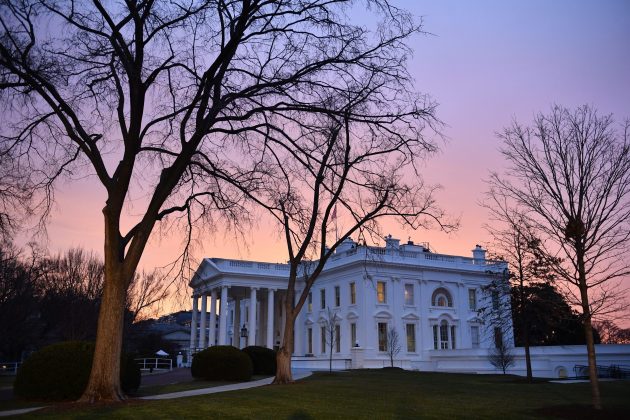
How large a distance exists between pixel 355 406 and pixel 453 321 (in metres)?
43.2

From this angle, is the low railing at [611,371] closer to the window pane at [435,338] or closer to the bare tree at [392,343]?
the bare tree at [392,343]

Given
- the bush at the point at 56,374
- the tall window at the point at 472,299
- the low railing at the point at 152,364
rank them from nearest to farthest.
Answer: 1. the bush at the point at 56,374
2. the low railing at the point at 152,364
3. the tall window at the point at 472,299

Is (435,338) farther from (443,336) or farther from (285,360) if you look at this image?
(285,360)

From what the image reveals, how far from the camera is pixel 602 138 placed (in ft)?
46.2

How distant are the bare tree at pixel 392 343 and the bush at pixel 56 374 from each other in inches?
1343

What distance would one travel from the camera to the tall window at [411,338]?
5312 centimetres

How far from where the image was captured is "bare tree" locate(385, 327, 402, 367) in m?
48.7

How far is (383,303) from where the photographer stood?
5294 cm

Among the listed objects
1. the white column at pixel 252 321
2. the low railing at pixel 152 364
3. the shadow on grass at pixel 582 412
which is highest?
the white column at pixel 252 321

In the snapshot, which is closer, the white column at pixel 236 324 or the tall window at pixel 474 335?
the tall window at pixel 474 335

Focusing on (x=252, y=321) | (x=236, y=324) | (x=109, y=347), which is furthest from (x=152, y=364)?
(x=109, y=347)

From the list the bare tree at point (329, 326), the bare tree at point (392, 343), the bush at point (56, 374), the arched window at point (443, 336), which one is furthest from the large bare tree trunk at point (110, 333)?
the arched window at point (443, 336)

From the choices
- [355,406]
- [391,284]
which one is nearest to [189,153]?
[355,406]

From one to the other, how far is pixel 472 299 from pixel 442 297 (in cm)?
341
